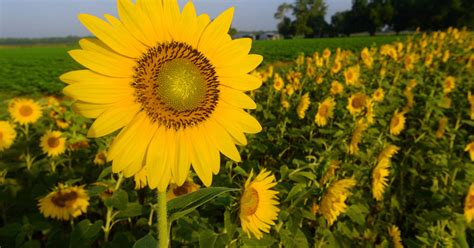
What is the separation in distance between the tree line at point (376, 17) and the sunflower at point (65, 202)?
44813mm

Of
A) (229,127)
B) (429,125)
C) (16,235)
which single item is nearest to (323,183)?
(229,127)

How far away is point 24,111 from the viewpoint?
162 inches

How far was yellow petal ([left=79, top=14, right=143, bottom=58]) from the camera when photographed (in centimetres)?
81

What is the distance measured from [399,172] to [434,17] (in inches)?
1880

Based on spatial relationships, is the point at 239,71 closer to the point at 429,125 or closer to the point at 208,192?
the point at 208,192

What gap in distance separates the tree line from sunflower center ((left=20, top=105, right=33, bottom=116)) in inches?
1738

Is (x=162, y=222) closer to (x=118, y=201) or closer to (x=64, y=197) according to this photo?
(x=118, y=201)

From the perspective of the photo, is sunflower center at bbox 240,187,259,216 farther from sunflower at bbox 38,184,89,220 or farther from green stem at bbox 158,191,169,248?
sunflower at bbox 38,184,89,220

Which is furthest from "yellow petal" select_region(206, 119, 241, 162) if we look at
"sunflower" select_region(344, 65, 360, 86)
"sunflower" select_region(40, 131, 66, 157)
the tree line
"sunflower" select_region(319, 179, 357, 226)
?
the tree line

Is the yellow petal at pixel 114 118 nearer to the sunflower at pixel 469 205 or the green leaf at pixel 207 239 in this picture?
the green leaf at pixel 207 239

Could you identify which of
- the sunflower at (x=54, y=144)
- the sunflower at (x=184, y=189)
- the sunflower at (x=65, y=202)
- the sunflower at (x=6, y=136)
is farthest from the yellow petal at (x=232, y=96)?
the sunflower at (x=6, y=136)

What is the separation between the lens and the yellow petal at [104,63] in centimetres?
81

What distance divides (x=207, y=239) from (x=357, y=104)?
2944mm

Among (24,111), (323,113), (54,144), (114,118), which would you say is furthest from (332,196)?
(24,111)
